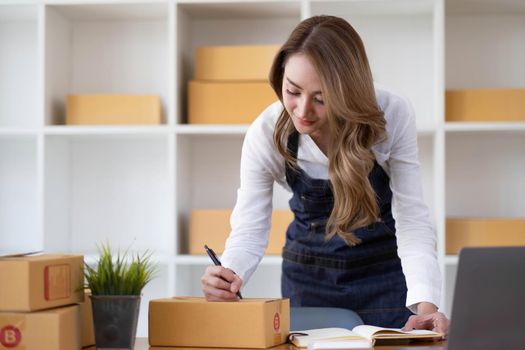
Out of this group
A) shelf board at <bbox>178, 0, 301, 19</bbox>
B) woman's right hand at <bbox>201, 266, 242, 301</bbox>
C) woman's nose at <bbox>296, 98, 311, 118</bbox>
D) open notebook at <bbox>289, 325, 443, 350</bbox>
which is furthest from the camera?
shelf board at <bbox>178, 0, 301, 19</bbox>

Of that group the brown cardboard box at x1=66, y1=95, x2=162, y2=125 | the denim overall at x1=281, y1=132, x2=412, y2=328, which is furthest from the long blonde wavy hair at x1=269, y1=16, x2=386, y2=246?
the brown cardboard box at x1=66, y1=95, x2=162, y2=125

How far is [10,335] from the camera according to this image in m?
1.44

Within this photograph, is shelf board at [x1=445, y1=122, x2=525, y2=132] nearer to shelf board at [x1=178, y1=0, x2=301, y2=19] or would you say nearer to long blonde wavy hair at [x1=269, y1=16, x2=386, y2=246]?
shelf board at [x1=178, y1=0, x2=301, y2=19]

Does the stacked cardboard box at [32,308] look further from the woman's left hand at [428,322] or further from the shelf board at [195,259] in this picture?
the shelf board at [195,259]

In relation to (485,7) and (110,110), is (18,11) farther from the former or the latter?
(485,7)

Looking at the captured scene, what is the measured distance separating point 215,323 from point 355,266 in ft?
2.58

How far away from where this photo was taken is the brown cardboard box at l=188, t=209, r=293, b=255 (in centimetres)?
317

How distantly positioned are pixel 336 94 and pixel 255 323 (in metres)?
0.57

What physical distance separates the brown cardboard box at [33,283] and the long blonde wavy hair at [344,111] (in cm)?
70

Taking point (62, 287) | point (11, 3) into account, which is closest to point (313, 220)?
point (62, 287)

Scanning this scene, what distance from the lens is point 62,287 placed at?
4.92 ft

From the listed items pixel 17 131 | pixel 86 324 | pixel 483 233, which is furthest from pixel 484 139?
pixel 86 324

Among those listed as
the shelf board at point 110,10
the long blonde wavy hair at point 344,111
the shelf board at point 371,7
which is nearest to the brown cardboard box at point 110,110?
the shelf board at point 110,10

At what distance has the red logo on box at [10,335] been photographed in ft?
4.71
